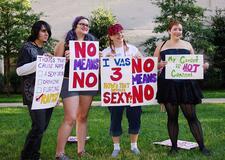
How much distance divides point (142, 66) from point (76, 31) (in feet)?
3.78

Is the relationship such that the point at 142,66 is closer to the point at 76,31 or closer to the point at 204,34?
the point at 76,31

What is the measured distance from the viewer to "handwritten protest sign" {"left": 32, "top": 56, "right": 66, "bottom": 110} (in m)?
5.88

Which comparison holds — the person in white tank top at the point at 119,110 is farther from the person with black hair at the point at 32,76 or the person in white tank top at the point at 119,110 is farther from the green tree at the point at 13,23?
the green tree at the point at 13,23

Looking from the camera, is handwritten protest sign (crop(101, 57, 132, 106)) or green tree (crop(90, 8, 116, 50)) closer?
handwritten protest sign (crop(101, 57, 132, 106))

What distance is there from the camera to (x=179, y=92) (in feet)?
21.4

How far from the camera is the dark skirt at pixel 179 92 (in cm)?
650

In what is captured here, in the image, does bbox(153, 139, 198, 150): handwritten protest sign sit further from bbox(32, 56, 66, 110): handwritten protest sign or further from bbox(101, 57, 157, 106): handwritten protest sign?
bbox(32, 56, 66, 110): handwritten protest sign

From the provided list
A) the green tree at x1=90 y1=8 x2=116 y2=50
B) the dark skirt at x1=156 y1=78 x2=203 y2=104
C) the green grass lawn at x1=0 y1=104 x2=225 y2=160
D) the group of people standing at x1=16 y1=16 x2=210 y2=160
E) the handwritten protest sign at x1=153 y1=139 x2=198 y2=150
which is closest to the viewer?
the group of people standing at x1=16 y1=16 x2=210 y2=160

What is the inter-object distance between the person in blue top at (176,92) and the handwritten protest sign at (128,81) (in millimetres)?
158

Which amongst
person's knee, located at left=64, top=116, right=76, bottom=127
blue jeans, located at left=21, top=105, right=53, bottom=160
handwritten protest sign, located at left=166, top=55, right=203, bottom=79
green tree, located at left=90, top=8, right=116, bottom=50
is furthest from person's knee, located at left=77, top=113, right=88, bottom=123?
green tree, located at left=90, top=8, right=116, bottom=50

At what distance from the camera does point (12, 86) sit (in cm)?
2141

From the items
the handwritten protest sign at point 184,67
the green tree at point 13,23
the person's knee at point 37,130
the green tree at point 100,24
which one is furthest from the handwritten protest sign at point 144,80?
the green tree at point 100,24

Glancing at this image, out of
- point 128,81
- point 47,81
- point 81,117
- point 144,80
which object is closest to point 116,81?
point 128,81

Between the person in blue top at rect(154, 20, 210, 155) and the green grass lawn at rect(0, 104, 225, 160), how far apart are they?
1.30 feet
